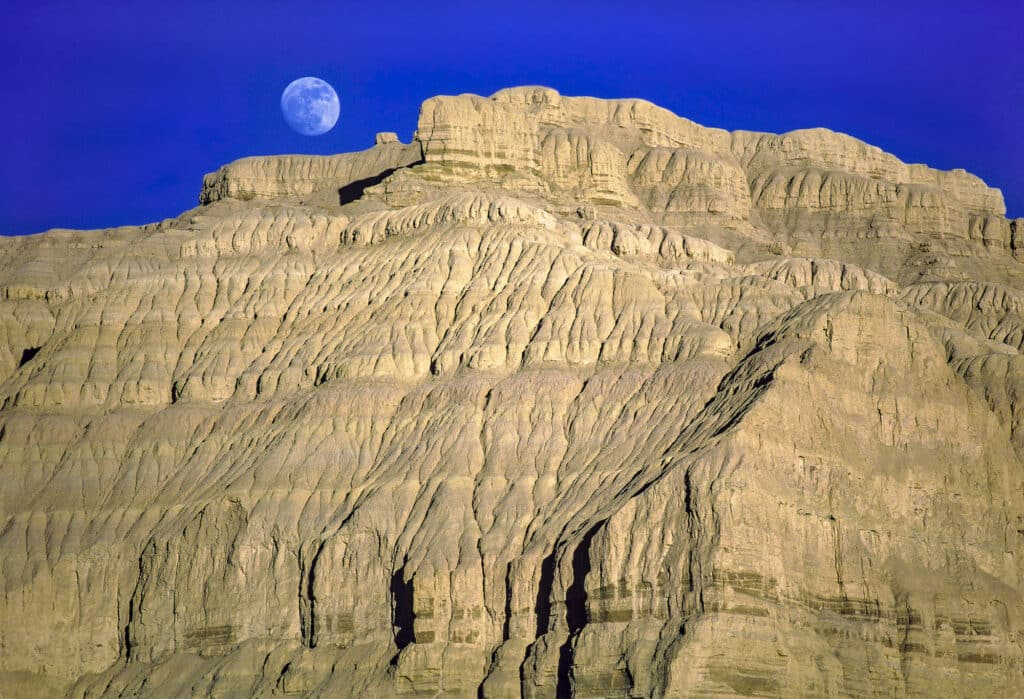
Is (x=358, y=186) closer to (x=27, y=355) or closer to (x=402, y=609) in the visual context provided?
(x=27, y=355)

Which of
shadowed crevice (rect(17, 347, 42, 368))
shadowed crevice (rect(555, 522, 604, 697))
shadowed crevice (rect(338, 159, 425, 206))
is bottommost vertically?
shadowed crevice (rect(555, 522, 604, 697))

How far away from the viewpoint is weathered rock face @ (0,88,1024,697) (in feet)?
336

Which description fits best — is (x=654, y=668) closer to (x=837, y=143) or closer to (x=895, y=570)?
(x=895, y=570)

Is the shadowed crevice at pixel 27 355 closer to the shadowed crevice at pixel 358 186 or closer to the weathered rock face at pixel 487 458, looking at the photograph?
the weathered rock face at pixel 487 458

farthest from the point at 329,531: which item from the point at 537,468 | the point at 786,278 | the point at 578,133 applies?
the point at 578,133

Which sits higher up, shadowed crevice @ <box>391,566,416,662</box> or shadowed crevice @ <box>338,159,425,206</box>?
shadowed crevice @ <box>338,159,425,206</box>

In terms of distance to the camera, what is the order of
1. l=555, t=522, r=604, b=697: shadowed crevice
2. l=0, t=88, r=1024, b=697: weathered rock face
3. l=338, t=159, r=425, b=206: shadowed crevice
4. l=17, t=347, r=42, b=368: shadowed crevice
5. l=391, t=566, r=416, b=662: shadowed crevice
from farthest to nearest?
l=338, t=159, r=425, b=206: shadowed crevice < l=17, t=347, r=42, b=368: shadowed crevice < l=391, t=566, r=416, b=662: shadowed crevice < l=0, t=88, r=1024, b=697: weathered rock face < l=555, t=522, r=604, b=697: shadowed crevice

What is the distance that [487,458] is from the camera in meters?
115

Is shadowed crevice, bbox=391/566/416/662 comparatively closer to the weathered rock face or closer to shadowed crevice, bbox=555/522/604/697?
the weathered rock face

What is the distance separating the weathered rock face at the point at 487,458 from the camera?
336 feet

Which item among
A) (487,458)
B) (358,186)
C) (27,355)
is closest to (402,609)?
(487,458)

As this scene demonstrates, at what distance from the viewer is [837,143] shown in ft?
571

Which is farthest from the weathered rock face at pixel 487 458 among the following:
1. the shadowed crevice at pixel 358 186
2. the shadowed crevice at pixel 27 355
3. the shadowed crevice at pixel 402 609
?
the shadowed crevice at pixel 358 186

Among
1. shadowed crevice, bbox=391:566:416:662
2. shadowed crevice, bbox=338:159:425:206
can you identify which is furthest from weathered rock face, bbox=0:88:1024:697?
shadowed crevice, bbox=338:159:425:206
